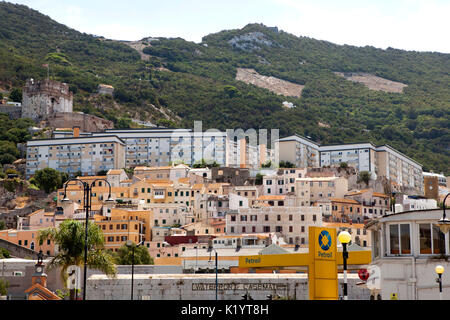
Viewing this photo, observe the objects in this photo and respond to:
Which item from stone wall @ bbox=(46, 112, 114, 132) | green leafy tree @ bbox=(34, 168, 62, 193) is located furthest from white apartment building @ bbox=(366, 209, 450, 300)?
stone wall @ bbox=(46, 112, 114, 132)

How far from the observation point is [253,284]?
63.2 meters

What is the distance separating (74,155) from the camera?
513 feet

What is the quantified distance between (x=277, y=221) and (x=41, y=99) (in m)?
87.3

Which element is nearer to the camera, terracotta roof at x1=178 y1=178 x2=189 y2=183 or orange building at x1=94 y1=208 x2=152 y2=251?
orange building at x1=94 y1=208 x2=152 y2=251

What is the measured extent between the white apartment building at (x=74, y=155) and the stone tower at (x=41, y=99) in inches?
868

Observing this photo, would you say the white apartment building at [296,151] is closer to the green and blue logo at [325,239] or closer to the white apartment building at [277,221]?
the white apartment building at [277,221]

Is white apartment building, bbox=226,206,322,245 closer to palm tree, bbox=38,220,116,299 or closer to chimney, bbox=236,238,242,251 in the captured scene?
chimney, bbox=236,238,242,251

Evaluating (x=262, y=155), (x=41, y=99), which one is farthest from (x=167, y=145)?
(x=41, y=99)

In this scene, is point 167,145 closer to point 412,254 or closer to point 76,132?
point 76,132

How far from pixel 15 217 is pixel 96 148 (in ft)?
109

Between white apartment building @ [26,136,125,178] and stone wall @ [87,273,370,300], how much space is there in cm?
9257

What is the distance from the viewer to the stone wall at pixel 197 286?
204ft

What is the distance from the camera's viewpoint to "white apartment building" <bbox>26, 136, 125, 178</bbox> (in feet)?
510
